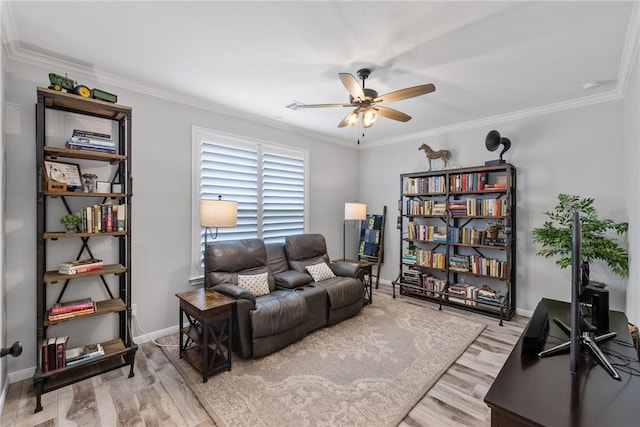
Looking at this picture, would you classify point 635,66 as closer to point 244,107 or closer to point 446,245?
point 446,245

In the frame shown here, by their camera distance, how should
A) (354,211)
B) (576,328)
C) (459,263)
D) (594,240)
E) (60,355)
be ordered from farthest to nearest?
1. (354,211)
2. (459,263)
3. (594,240)
4. (60,355)
5. (576,328)

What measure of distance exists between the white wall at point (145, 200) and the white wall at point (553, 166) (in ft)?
10.2

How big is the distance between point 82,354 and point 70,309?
0.40 metres

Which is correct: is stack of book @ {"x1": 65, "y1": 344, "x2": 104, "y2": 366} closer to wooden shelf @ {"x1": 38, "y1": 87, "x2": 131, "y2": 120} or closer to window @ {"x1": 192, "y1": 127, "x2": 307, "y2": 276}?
window @ {"x1": 192, "y1": 127, "x2": 307, "y2": 276}

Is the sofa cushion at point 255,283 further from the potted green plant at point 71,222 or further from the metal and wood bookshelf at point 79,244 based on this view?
the potted green plant at point 71,222

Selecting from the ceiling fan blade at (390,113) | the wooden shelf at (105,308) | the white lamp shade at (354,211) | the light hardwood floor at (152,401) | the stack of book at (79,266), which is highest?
the ceiling fan blade at (390,113)

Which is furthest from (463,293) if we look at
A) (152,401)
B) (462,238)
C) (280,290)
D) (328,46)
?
(152,401)

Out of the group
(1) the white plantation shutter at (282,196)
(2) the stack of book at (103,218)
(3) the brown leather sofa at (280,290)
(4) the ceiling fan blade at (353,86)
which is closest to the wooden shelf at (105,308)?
(2) the stack of book at (103,218)

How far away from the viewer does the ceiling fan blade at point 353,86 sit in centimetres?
207

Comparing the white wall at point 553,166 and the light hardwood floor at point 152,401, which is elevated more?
the white wall at point 553,166

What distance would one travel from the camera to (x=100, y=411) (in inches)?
77.2

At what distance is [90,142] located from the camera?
2.34 meters

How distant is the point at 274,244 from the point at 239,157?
4.08ft

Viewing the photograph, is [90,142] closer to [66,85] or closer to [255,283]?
[66,85]
